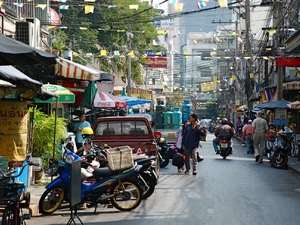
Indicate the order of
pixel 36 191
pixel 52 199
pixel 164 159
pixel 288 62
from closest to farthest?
pixel 52 199, pixel 36 191, pixel 164 159, pixel 288 62

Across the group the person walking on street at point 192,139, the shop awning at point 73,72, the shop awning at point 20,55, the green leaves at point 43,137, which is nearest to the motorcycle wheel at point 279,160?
the person walking on street at point 192,139

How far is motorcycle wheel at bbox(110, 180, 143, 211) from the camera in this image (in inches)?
526

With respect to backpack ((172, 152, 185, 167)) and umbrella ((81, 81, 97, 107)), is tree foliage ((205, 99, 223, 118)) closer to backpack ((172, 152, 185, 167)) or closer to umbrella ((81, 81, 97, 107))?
umbrella ((81, 81, 97, 107))

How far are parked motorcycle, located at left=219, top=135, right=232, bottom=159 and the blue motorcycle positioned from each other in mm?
15654

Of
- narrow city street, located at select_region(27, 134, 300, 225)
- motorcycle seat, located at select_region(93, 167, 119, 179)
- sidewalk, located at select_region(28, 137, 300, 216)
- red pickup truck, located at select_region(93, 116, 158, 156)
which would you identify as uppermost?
red pickup truck, located at select_region(93, 116, 158, 156)

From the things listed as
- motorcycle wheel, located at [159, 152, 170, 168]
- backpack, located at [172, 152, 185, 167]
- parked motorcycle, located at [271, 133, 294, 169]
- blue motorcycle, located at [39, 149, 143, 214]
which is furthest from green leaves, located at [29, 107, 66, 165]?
parked motorcycle, located at [271, 133, 294, 169]

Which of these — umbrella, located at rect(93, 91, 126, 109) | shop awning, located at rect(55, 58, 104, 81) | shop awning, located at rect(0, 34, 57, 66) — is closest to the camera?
shop awning, located at rect(0, 34, 57, 66)

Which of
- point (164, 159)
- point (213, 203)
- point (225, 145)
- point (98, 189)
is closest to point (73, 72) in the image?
point (164, 159)

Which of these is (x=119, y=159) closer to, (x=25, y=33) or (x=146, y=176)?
(x=146, y=176)

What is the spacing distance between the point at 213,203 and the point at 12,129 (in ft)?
14.5

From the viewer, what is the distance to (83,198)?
513 inches

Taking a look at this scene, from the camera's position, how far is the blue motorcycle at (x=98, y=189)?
1291 centimetres

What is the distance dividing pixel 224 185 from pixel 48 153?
4709mm

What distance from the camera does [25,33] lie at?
72.8 ft
